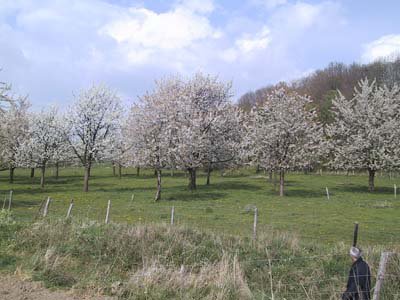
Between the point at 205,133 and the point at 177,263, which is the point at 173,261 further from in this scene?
the point at 205,133

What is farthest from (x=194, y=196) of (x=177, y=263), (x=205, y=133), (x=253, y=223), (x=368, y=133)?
(x=177, y=263)

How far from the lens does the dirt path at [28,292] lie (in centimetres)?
806

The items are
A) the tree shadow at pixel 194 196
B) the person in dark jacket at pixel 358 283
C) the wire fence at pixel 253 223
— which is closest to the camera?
the person in dark jacket at pixel 358 283

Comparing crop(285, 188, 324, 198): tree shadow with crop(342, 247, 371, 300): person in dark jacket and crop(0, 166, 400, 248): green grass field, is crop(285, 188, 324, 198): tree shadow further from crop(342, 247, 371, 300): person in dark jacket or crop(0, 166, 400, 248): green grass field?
crop(342, 247, 371, 300): person in dark jacket

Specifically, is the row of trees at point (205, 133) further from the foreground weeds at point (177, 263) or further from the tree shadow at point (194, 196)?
the foreground weeds at point (177, 263)

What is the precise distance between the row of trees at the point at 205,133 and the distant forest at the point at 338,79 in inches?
1223

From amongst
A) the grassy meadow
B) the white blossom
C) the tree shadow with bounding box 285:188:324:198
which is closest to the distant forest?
the white blossom

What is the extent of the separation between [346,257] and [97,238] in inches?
289

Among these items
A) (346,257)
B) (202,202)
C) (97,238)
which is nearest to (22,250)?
(97,238)

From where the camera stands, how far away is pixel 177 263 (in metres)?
10.9

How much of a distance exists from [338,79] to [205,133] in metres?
66.7

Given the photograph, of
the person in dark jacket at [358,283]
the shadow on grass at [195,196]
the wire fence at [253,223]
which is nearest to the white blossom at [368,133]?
the shadow on grass at [195,196]

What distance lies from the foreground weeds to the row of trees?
74.8 ft

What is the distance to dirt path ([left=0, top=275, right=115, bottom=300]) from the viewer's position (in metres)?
8.06
